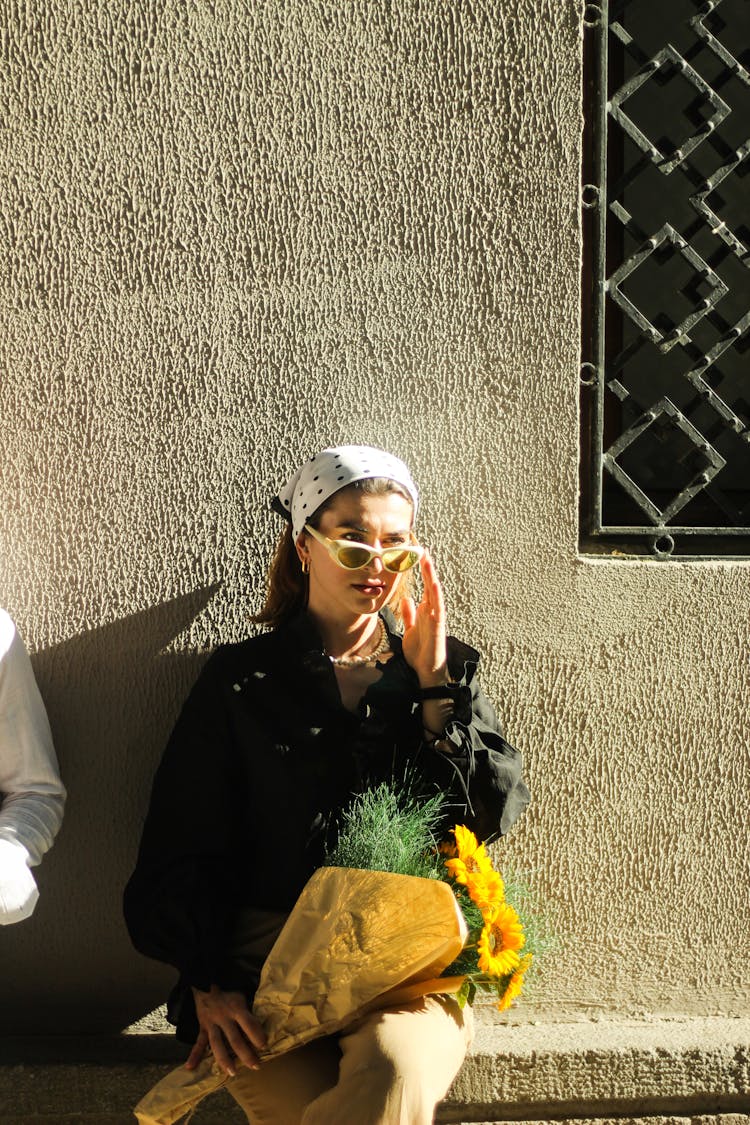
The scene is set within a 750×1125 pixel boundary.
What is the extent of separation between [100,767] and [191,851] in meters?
0.58

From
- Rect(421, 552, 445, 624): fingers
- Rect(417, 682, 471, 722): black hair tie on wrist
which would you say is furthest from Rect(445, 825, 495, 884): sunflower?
Rect(421, 552, 445, 624): fingers

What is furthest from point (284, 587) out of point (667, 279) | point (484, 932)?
point (667, 279)

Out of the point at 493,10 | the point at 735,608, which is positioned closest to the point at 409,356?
the point at 493,10

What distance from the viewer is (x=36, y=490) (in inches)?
111

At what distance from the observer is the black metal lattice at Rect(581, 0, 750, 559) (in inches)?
118

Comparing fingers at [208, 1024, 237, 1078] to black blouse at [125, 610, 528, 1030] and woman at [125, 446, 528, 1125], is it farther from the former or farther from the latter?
black blouse at [125, 610, 528, 1030]

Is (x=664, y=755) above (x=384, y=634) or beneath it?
beneath

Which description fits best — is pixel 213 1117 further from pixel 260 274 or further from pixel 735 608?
pixel 260 274

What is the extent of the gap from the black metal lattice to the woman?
0.80 m

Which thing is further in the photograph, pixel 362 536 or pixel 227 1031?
pixel 362 536

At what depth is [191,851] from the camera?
7.88ft

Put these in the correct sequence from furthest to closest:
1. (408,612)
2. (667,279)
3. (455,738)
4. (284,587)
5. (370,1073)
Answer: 1. (667,279)
2. (284,587)
3. (408,612)
4. (455,738)
5. (370,1073)

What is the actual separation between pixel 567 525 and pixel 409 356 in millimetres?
631

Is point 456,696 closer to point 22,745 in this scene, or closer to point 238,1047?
point 238,1047
